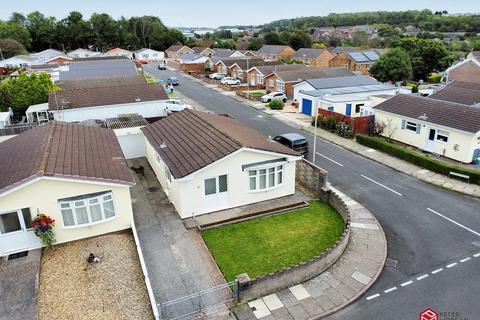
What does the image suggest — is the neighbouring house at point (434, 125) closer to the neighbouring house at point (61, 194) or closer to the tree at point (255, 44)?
the neighbouring house at point (61, 194)

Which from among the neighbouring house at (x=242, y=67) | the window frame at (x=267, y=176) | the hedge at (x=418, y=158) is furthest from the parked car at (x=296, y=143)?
the neighbouring house at (x=242, y=67)

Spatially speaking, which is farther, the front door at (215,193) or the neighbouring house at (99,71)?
the neighbouring house at (99,71)

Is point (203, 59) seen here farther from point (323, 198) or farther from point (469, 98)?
point (323, 198)

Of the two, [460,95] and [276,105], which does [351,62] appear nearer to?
[276,105]

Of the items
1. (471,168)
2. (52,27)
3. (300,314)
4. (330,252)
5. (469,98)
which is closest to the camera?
(300,314)

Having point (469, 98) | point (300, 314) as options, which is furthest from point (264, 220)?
point (469, 98)

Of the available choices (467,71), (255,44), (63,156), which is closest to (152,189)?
(63,156)

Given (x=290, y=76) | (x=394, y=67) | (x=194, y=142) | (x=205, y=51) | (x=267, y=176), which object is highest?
(x=205, y=51)
